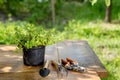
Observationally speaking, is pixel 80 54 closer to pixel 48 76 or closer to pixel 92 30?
pixel 48 76

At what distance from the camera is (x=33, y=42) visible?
7.13 ft

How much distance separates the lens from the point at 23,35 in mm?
2248

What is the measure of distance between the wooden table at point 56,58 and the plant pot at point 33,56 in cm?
5

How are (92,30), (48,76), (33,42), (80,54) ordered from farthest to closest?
(92,30), (80,54), (33,42), (48,76)

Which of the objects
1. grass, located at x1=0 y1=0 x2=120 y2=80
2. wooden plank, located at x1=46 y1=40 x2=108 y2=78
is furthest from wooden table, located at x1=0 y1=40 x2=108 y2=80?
grass, located at x1=0 y1=0 x2=120 y2=80

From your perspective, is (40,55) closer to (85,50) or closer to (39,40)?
(39,40)

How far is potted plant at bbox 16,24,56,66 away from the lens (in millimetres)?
2198

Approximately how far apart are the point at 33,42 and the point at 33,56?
5.1 inches

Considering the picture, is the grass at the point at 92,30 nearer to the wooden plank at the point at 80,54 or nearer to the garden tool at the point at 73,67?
the wooden plank at the point at 80,54

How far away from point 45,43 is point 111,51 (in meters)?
2.52

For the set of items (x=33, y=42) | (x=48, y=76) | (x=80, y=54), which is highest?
(x=33, y=42)

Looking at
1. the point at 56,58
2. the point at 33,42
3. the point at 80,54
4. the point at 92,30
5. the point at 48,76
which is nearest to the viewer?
the point at 48,76

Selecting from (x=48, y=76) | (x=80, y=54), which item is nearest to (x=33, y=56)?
(x=48, y=76)

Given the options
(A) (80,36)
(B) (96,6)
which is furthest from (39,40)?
(B) (96,6)
